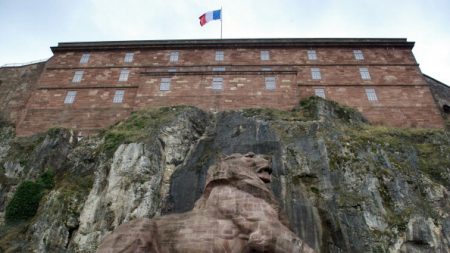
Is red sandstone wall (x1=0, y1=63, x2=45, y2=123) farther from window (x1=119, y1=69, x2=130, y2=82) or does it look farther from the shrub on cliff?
the shrub on cliff

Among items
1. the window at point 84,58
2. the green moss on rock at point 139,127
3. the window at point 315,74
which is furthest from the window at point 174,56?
the window at point 315,74

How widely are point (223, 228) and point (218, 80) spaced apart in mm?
18955

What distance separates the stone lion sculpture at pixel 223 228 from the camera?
578 centimetres

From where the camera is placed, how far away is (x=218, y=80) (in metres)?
24.5

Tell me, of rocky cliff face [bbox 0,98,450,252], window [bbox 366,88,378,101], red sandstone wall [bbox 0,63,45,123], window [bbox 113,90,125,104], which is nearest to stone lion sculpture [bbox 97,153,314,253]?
rocky cliff face [bbox 0,98,450,252]

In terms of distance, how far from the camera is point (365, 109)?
24.3m

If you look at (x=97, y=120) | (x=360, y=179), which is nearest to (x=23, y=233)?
(x=97, y=120)

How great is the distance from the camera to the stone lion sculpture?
5777mm

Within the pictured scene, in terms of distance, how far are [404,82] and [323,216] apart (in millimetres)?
16198

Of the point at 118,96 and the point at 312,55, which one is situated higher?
the point at 312,55

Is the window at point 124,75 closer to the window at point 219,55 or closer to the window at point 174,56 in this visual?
the window at point 174,56

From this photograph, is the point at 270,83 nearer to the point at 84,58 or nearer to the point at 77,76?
the point at 77,76

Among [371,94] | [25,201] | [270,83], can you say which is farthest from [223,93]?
[25,201]

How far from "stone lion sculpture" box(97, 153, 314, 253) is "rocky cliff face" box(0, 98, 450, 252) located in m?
7.20
